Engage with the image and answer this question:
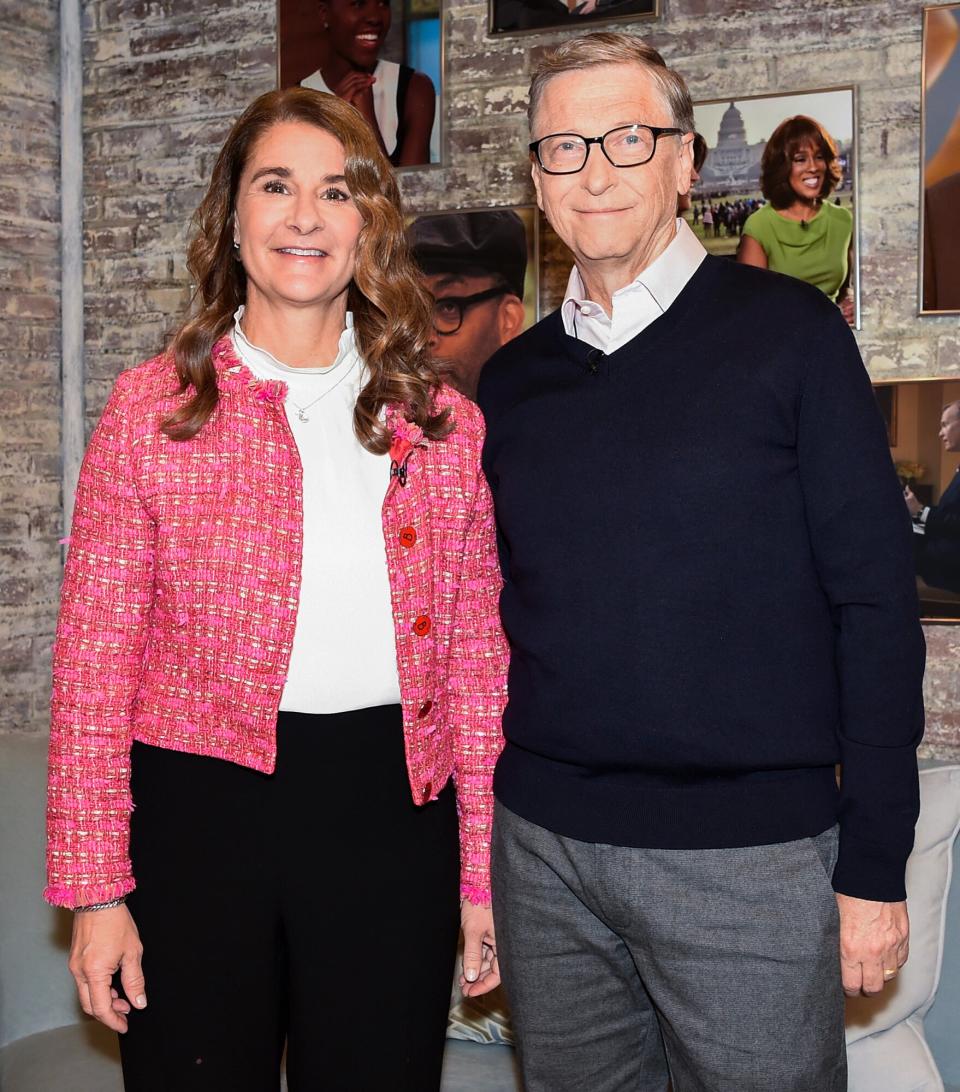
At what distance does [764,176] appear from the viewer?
2.66m

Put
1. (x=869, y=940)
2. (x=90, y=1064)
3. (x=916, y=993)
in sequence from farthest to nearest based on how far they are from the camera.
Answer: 1. (x=90, y=1064)
2. (x=916, y=993)
3. (x=869, y=940)

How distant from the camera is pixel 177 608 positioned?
5.11ft

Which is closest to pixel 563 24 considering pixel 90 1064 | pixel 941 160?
pixel 941 160

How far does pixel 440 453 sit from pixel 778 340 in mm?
484

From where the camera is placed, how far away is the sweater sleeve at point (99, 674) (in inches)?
59.8

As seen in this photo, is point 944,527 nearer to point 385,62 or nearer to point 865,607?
point 865,607

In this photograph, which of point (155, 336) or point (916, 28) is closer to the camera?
point (916, 28)

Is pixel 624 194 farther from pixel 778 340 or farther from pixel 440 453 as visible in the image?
pixel 440 453

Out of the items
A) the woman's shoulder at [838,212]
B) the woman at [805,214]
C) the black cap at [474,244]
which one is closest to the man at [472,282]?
the black cap at [474,244]

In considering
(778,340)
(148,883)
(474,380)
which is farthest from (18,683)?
(778,340)

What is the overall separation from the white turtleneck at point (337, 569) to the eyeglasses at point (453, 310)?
134 centimetres

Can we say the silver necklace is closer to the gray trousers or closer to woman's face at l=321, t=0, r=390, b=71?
the gray trousers

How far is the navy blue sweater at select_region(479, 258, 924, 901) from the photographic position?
→ 1405 mm

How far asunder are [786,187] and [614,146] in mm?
1205
